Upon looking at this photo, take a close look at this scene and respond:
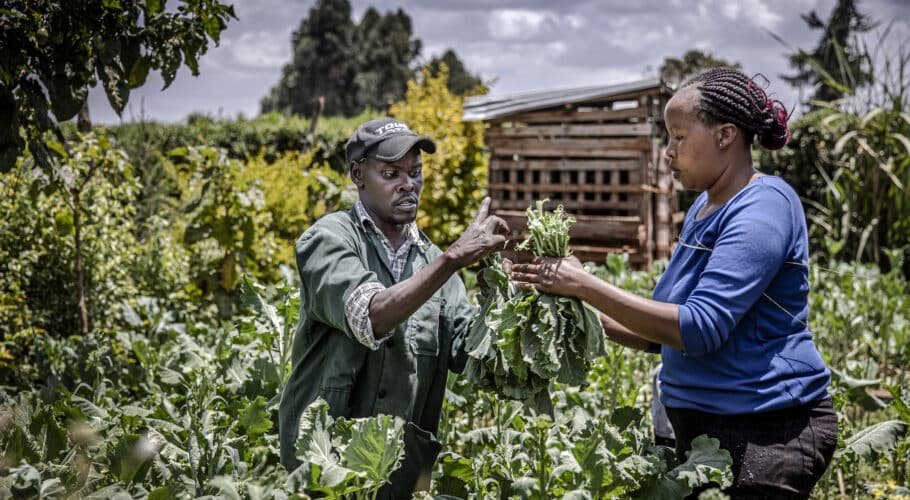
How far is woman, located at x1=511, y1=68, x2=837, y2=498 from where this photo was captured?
2146 mm

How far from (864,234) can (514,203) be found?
3.87 meters

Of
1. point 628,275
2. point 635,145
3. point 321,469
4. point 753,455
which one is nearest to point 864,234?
point 635,145

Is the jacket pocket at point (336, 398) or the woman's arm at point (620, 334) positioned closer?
the jacket pocket at point (336, 398)

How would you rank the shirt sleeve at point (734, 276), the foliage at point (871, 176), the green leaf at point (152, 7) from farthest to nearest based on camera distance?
the foliage at point (871, 176)
the green leaf at point (152, 7)
the shirt sleeve at point (734, 276)

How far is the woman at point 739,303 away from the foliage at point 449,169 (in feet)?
22.1

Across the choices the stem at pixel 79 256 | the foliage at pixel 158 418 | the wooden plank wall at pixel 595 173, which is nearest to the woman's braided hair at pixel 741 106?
the foliage at pixel 158 418

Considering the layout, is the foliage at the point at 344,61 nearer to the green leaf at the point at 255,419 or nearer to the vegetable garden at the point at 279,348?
the vegetable garden at the point at 279,348

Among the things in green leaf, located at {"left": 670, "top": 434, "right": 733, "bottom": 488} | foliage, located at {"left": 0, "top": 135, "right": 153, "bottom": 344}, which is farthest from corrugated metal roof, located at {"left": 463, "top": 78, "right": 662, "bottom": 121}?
green leaf, located at {"left": 670, "top": 434, "right": 733, "bottom": 488}

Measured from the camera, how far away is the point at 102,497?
2.21 meters

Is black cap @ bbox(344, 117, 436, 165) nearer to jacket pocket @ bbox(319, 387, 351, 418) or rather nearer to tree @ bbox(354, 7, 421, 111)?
jacket pocket @ bbox(319, 387, 351, 418)

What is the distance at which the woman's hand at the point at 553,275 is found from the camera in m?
2.27

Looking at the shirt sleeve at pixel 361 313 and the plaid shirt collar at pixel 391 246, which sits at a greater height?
the plaid shirt collar at pixel 391 246

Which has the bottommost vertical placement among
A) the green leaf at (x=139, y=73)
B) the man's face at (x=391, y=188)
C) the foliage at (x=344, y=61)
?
the man's face at (x=391, y=188)

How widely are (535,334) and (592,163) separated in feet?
23.9
